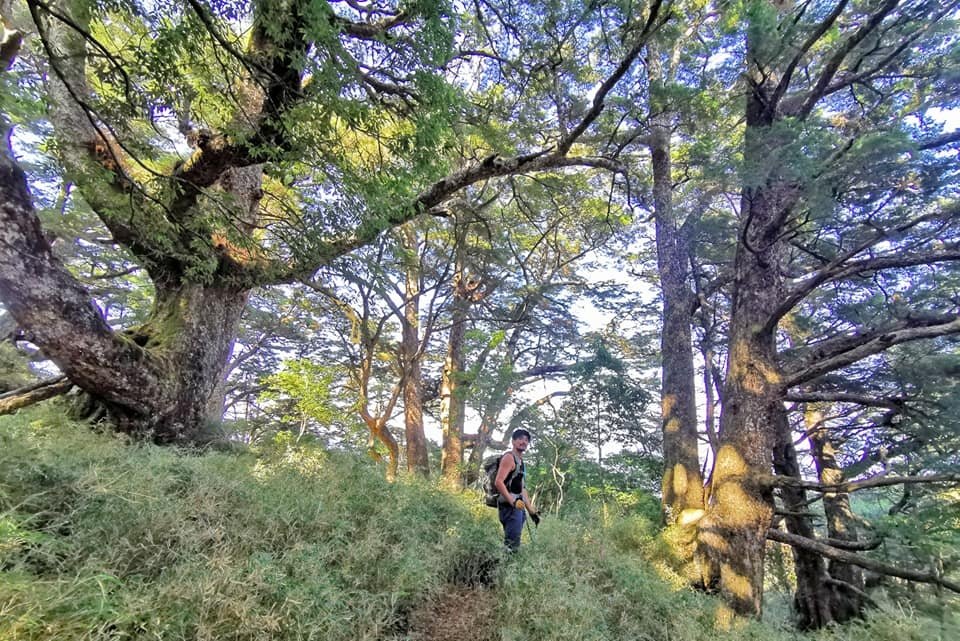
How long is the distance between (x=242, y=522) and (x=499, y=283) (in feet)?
25.4

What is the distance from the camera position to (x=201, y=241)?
3830mm

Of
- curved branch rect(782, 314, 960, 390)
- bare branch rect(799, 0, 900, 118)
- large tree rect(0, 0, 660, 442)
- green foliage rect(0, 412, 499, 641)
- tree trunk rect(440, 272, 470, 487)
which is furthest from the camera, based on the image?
tree trunk rect(440, 272, 470, 487)

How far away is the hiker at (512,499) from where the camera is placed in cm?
381

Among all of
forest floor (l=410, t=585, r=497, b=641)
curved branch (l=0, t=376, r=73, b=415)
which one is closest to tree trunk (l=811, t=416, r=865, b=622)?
forest floor (l=410, t=585, r=497, b=641)

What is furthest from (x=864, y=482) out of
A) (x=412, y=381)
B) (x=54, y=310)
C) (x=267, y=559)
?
(x=412, y=381)

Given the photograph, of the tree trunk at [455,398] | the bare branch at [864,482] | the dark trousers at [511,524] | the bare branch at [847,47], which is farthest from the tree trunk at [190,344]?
the bare branch at [847,47]

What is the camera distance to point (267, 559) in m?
2.17

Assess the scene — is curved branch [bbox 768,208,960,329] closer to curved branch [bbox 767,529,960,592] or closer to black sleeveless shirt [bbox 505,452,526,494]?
curved branch [bbox 767,529,960,592]

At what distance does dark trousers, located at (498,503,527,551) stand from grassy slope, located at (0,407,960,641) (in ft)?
0.57

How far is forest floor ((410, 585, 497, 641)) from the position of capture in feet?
8.39

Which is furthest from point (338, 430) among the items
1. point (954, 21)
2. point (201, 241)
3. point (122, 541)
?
point (954, 21)

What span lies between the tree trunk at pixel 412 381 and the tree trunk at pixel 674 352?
4803 millimetres

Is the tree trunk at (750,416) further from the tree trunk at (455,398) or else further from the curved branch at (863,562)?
the tree trunk at (455,398)

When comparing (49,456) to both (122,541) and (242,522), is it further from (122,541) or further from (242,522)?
(242,522)
